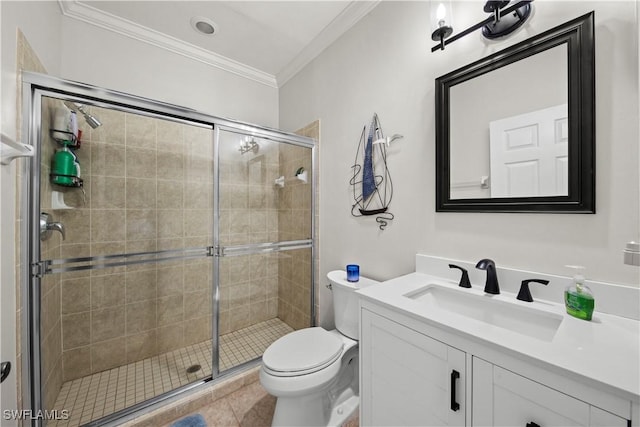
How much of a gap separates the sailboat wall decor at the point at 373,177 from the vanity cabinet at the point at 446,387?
0.69 metres

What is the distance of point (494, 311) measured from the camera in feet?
3.06

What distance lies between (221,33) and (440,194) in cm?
194

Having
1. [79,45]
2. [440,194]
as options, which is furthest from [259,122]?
[440,194]

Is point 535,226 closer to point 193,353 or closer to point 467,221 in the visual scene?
point 467,221

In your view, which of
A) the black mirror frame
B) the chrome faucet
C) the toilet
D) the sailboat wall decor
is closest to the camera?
the black mirror frame

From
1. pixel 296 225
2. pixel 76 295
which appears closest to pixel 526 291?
pixel 296 225

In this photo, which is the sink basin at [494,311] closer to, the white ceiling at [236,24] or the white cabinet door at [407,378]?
the white cabinet door at [407,378]

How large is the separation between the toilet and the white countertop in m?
0.56

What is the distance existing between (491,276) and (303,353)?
0.95 metres

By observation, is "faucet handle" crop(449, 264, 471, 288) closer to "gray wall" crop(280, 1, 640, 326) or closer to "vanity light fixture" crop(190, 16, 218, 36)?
"gray wall" crop(280, 1, 640, 326)

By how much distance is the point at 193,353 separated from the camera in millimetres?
1910

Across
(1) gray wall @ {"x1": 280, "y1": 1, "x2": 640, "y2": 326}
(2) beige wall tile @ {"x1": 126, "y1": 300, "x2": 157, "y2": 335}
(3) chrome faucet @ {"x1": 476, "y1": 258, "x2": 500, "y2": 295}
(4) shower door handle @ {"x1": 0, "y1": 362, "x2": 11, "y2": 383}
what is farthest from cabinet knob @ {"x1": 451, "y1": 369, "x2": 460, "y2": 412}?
(2) beige wall tile @ {"x1": 126, "y1": 300, "x2": 157, "y2": 335}

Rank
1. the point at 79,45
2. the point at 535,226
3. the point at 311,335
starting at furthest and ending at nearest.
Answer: the point at 79,45 → the point at 311,335 → the point at 535,226

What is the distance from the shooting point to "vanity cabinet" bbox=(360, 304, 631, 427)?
0.54 m
